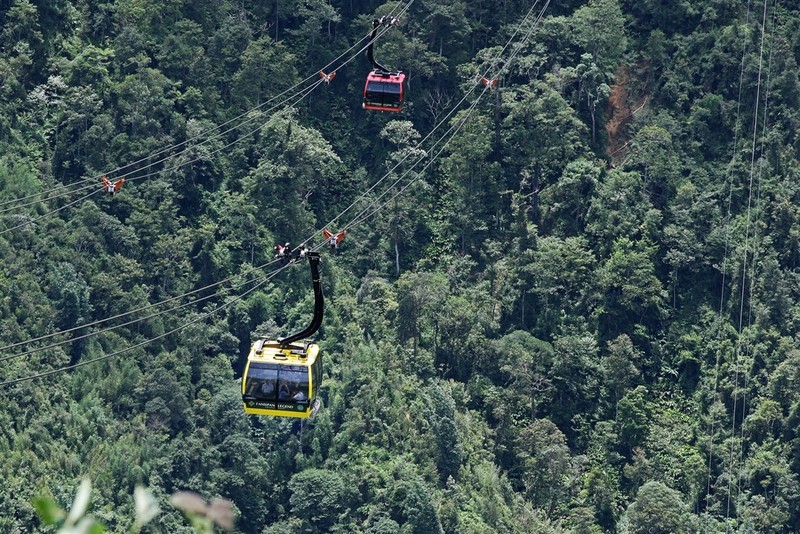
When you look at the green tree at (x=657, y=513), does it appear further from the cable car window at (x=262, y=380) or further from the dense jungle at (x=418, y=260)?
the cable car window at (x=262, y=380)

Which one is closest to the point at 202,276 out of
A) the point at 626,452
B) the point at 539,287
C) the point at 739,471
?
the point at 539,287

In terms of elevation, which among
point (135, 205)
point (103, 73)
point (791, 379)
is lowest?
point (791, 379)

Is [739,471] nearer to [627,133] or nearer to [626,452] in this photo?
[626,452]

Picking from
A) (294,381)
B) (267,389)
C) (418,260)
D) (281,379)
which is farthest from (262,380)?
(418,260)

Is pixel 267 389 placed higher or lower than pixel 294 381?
lower

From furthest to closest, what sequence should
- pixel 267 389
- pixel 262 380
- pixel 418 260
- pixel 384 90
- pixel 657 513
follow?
1. pixel 418 260
2. pixel 657 513
3. pixel 384 90
4. pixel 267 389
5. pixel 262 380

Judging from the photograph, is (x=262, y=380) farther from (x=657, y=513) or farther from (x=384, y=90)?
(x=657, y=513)

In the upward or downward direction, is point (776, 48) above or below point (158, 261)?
above

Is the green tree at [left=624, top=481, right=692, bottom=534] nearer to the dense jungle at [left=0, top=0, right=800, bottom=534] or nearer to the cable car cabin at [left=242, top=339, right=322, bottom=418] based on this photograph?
the dense jungle at [left=0, top=0, right=800, bottom=534]

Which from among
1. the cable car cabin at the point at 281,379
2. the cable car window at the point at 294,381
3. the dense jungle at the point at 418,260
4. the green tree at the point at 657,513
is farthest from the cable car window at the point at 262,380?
the green tree at the point at 657,513
